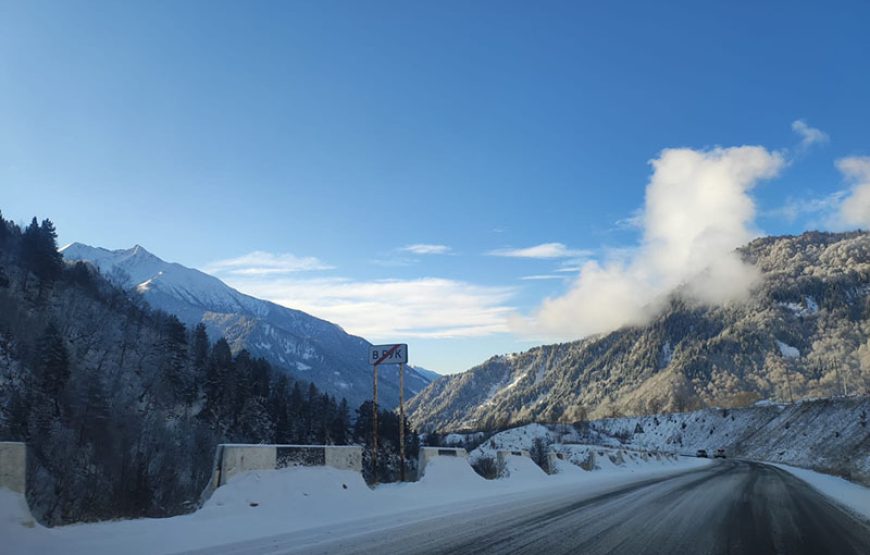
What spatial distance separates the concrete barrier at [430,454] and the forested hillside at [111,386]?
6180cm

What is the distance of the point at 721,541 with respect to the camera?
8.52 metres

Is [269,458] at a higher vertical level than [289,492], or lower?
higher

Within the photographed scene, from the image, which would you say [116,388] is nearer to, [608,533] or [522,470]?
[522,470]

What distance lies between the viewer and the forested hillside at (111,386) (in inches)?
3226

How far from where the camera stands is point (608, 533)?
9195 mm

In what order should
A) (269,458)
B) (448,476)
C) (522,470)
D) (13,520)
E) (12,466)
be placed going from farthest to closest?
(522,470) < (448,476) < (269,458) < (12,466) < (13,520)

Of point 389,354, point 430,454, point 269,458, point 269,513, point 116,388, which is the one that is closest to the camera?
point 269,513

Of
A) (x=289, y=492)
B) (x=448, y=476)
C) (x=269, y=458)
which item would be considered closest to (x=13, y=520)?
(x=269, y=458)

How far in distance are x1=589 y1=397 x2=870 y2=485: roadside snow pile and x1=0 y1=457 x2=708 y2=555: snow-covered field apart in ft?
80.6

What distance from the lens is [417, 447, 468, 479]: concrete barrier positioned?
17411 millimetres

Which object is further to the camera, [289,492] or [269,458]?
[269,458]

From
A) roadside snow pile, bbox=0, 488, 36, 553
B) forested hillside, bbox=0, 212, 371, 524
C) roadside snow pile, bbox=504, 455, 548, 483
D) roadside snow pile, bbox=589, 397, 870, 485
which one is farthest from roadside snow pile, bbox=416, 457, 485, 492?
forested hillside, bbox=0, 212, 371, 524

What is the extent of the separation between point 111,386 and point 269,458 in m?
116

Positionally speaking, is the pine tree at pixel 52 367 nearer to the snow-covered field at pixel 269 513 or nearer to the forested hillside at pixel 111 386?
the forested hillside at pixel 111 386
